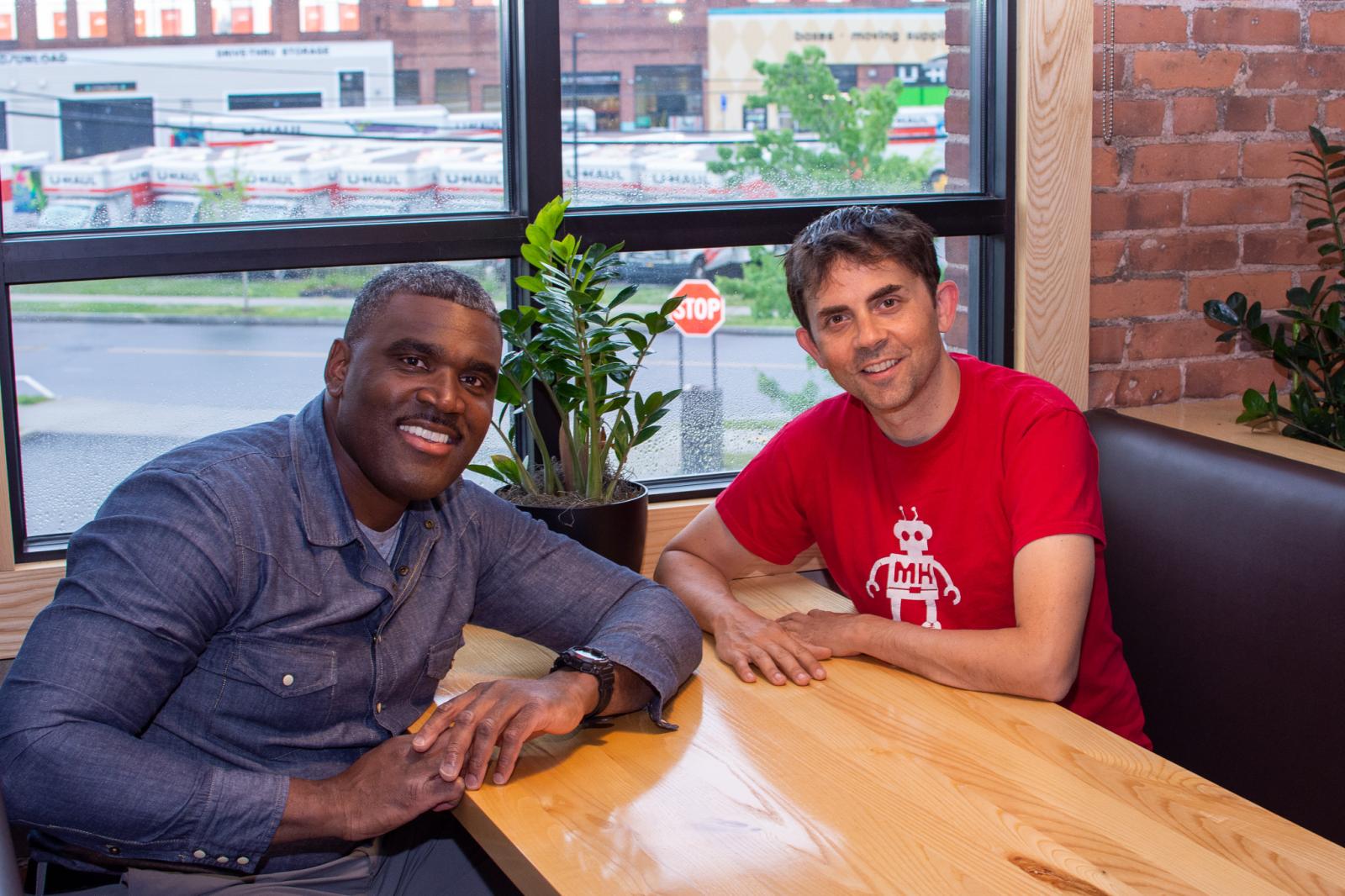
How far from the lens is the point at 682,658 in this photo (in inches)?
72.1

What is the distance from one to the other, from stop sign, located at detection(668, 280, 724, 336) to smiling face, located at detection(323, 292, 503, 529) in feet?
3.28

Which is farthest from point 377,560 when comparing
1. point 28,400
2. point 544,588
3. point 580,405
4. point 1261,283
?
point 1261,283

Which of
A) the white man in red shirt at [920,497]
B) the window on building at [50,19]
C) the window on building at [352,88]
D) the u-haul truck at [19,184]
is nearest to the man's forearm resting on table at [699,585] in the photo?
the white man in red shirt at [920,497]

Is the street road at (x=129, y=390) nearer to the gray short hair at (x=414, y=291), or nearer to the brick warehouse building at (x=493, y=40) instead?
the brick warehouse building at (x=493, y=40)

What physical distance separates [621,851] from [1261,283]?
2.20 meters

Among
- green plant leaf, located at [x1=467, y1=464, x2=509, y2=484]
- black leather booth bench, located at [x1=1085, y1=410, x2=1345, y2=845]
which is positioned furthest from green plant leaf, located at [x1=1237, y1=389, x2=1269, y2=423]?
green plant leaf, located at [x1=467, y1=464, x2=509, y2=484]

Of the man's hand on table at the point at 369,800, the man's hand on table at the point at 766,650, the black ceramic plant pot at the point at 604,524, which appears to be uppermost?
the black ceramic plant pot at the point at 604,524

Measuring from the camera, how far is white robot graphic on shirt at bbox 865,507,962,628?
2.07 metres

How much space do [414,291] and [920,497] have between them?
2.69 feet

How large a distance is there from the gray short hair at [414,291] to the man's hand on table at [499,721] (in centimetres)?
50

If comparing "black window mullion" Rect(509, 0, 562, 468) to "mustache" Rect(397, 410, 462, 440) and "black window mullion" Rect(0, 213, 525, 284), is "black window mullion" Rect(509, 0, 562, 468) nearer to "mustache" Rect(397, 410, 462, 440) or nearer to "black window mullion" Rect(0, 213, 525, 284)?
"black window mullion" Rect(0, 213, 525, 284)

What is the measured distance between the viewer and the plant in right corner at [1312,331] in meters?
2.65

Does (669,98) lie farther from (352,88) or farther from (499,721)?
(499,721)

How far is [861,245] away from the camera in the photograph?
2031mm
